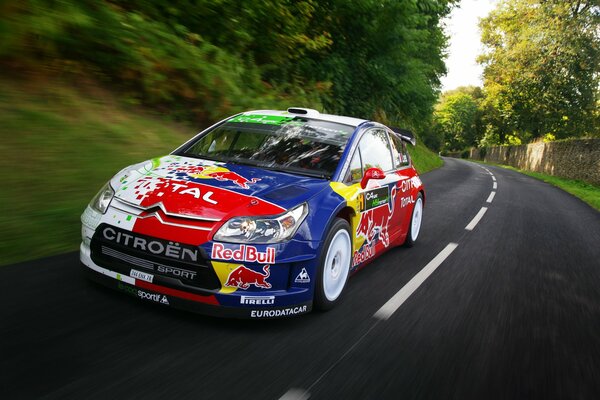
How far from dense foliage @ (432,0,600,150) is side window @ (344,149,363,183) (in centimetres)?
3705

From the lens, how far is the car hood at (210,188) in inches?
128

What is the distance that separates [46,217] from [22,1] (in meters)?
3.02

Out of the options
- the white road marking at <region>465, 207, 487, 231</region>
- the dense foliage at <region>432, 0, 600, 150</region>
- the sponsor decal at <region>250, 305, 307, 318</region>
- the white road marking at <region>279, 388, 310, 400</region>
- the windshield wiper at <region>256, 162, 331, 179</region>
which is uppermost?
the dense foliage at <region>432, 0, 600, 150</region>

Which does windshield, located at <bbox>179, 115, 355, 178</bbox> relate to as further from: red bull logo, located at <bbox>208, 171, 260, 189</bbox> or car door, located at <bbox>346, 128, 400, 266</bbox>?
red bull logo, located at <bbox>208, 171, 260, 189</bbox>

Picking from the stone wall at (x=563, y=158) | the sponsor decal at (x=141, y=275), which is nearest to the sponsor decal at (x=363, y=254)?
the sponsor decal at (x=141, y=275)

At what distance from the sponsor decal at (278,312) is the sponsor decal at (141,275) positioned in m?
0.69

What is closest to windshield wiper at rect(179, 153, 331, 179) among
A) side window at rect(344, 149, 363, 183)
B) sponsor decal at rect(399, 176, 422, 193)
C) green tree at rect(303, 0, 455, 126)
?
side window at rect(344, 149, 363, 183)

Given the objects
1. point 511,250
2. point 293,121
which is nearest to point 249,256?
point 293,121

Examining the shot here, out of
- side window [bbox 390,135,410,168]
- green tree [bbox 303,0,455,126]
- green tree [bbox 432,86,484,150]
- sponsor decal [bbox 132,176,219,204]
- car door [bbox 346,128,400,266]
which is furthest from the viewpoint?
green tree [bbox 432,86,484,150]

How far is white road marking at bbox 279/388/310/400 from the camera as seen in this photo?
8.52 ft

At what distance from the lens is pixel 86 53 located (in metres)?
7.85

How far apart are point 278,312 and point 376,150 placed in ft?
8.23

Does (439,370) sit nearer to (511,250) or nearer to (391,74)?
(511,250)

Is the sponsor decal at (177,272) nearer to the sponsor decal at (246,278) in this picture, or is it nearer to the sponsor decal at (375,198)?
the sponsor decal at (246,278)
